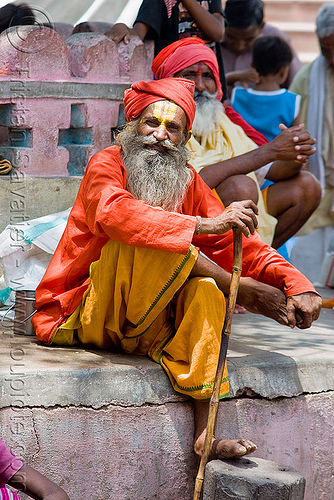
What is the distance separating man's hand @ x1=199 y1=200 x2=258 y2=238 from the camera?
3033 mm

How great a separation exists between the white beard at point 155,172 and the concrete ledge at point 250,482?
1249 millimetres

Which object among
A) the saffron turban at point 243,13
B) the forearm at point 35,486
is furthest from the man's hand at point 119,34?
the forearm at point 35,486

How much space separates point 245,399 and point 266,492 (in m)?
0.63

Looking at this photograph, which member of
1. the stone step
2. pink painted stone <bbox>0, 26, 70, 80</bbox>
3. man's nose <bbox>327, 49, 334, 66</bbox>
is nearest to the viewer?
pink painted stone <bbox>0, 26, 70, 80</bbox>

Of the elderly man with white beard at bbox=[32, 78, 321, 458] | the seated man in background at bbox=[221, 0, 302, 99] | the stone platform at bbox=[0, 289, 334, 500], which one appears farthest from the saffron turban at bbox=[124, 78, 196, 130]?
the seated man in background at bbox=[221, 0, 302, 99]

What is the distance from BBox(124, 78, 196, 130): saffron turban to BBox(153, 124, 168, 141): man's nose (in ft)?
0.48

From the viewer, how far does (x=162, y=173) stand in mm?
3414

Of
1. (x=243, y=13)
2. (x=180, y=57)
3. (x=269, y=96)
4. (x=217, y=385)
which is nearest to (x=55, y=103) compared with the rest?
(x=180, y=57)

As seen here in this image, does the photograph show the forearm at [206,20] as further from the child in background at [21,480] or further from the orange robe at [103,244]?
the child in background at [21,480]

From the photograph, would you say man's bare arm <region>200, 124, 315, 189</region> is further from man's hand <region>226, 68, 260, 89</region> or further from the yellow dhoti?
man's hand <region>226, 68, 260, 89</region>

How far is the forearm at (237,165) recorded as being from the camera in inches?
180

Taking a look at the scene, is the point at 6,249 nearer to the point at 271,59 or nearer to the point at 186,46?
the point at 186,46

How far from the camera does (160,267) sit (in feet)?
10.00

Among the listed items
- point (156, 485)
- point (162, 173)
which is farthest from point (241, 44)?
point (156, 485)
